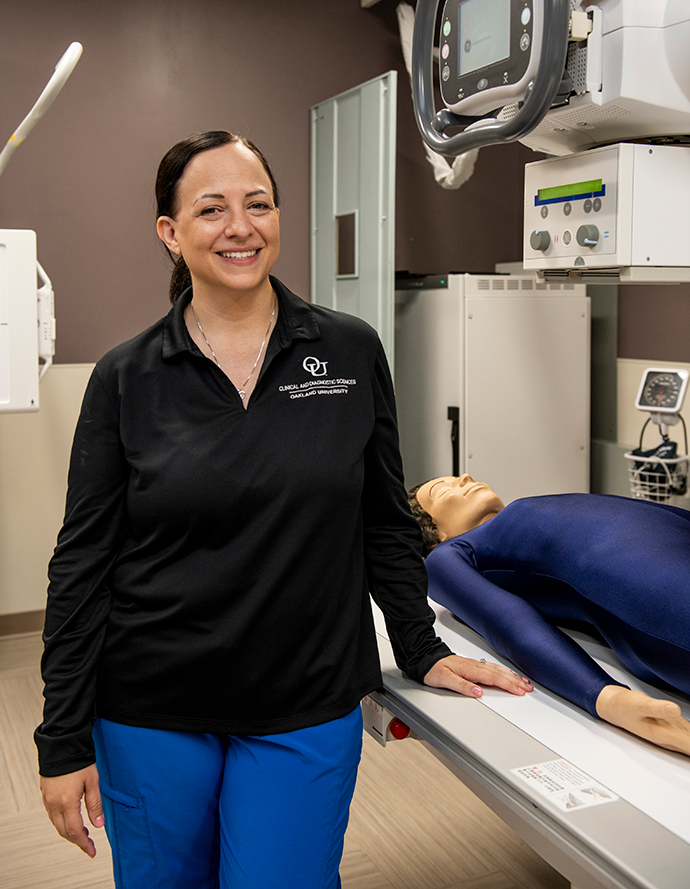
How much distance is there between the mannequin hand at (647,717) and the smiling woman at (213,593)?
408 mm

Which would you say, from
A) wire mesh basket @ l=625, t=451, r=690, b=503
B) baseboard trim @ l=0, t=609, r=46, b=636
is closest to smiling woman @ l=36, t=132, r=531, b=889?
wire mesh basket @ l=625, t=451, r=690, b=503

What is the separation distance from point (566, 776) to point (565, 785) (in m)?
0.03

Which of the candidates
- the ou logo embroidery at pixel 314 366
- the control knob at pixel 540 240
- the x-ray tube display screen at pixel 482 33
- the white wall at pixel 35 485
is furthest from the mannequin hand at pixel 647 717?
the white wall at pixel 35 485

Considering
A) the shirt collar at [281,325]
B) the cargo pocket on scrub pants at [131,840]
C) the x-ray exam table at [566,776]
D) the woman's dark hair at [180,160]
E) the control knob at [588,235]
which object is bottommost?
the cargo pocket on scrub pants at [131,840]

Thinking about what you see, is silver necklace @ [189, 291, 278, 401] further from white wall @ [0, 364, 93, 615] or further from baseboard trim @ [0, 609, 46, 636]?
baseboard trim @ [0, 609, 46, 636]

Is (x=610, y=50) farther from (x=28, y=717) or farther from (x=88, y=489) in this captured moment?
(x=28, y=717)

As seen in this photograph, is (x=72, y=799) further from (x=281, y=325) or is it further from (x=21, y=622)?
(x=21, y=622)

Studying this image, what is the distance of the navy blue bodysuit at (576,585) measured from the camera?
1455 mm

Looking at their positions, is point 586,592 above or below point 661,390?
below

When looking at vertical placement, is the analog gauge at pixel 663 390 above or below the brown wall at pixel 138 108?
below

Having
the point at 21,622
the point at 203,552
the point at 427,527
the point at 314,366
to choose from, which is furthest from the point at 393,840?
the point at 21,622

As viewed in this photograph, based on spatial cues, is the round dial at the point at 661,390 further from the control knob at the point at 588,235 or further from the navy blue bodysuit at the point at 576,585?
the control knob at the point at 588,235

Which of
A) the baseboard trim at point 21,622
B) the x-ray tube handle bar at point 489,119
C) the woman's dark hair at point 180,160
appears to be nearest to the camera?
the woman's dark hair at point 180,160

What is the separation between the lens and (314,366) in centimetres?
127
